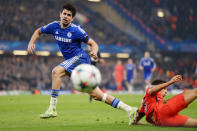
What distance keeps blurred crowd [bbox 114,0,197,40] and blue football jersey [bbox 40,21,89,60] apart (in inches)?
1281

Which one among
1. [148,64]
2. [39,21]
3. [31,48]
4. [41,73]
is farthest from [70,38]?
[39,21]

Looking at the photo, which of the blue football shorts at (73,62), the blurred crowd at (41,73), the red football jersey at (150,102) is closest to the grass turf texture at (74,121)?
the red football jersey at (150,102)

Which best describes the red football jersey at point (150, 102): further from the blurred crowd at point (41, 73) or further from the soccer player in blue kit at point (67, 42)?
the blurred crowd at point (41, 73)

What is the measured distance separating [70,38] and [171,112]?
10.2 ft

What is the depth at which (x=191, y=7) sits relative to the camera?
43156 mm

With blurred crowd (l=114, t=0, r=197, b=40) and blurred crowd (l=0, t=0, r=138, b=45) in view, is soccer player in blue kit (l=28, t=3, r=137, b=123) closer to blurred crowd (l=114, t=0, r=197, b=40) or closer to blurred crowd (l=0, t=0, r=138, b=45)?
blurred crowd (l=0, t=0, r=138, b=45)

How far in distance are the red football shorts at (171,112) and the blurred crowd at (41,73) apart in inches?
909

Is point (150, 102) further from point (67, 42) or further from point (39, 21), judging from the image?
point (39, 21)

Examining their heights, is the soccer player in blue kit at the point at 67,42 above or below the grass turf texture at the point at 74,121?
above

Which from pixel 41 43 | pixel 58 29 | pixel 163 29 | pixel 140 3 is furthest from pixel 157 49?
pixel 58 29

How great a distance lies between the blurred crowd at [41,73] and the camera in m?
29.4

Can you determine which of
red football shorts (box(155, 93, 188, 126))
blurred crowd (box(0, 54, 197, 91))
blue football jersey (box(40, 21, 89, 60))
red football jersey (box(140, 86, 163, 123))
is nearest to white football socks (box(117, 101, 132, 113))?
red football jersey (box(140, 86, 163, 123))

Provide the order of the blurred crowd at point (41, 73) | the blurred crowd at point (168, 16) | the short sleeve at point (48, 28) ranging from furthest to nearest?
the blurred crowd at point (168, 16) → the blurred crowd at point (41, 73) → the short sleeve at point (48, 28)

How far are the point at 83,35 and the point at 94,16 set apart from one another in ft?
103
